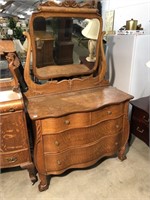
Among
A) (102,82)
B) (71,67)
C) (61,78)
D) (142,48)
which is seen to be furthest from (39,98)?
(142,48)

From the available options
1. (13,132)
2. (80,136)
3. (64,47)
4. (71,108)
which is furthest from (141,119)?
(13,132)

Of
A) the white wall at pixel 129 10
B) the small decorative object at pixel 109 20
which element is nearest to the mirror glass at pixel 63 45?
the white wall at pixel 129 10

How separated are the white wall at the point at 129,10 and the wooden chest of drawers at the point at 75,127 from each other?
1.32 metres

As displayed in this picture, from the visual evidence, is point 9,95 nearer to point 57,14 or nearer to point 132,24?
point 57,14

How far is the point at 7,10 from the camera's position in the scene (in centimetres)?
210

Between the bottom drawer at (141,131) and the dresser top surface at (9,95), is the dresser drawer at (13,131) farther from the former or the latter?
the bottom drawer at (141,131)

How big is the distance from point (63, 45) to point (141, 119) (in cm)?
113

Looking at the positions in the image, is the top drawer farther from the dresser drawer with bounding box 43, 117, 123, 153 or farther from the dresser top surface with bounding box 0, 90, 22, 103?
the dresser top surface with bounding box 0, 90, 22, 103

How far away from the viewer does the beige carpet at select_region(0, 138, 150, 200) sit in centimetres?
153

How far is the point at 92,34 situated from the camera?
173cm

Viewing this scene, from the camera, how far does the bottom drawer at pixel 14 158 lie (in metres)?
1.45

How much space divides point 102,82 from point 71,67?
0.36 metres

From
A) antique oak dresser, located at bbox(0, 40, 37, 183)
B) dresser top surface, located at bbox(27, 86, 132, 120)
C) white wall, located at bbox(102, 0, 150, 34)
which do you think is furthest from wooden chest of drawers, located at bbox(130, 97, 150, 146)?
antique oak dresser, located at bbox(0, 40, 37, 183)

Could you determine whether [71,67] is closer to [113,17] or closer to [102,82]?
[102,82]
